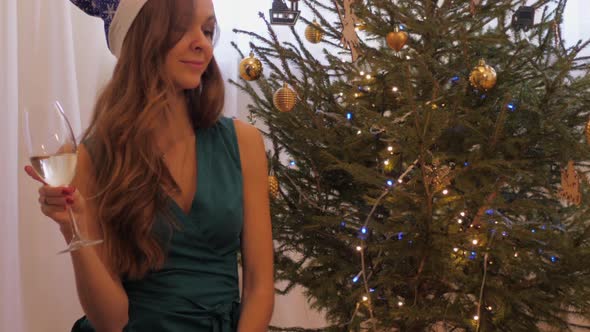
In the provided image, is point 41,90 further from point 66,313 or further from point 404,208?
Result: point 404,208

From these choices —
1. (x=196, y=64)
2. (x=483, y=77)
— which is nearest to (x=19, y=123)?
(x=196, y=64)

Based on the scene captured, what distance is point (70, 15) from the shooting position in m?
3.03

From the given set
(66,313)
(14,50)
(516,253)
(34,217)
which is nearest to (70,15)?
(14,50)

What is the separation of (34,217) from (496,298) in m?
1.76

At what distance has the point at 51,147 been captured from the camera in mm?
1128

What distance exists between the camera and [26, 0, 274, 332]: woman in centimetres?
139

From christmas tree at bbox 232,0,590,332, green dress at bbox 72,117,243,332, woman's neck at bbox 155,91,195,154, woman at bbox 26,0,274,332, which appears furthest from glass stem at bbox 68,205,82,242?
christmas tree at bbox 232,0,590,332

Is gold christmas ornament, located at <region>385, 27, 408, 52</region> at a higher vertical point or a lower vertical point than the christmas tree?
higher

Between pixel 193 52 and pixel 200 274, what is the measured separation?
1.37 ft

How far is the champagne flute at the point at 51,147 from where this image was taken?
1.13m

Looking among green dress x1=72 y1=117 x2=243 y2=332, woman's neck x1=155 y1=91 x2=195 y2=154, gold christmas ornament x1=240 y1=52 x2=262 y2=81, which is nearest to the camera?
green dress x1=72 y1=117 x2=243 y2=332

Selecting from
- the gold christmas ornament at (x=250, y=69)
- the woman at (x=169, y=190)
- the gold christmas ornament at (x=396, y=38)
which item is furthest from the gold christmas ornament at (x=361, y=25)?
the woman at (x=169, y=190)

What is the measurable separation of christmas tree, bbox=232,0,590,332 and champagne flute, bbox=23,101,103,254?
0.88m

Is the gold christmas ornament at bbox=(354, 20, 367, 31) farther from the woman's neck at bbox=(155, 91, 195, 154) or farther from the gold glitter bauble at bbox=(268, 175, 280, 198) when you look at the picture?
the woman's neck at bbox=(155, 91, 195, 154)
